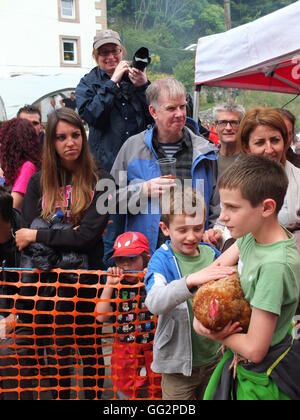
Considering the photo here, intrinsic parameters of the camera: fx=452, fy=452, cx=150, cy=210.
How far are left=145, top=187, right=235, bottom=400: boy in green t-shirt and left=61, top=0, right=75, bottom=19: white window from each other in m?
37.7

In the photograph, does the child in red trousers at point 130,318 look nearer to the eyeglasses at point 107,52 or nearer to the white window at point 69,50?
the eyeglasses at point 107,52

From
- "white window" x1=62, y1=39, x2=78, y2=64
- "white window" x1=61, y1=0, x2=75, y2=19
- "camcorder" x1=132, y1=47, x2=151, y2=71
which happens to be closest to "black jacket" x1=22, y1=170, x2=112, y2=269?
"camcorder" x1=132, y1=47, x2=151, y2=71

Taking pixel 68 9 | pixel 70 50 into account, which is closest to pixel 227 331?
pixel 70 50

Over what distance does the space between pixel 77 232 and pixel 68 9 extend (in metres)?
38.2

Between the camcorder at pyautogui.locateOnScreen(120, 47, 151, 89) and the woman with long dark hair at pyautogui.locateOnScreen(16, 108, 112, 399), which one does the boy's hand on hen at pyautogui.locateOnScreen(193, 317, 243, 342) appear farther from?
the camcorder at pyautogui.locateOnScreen(120, 47, 151, 89)

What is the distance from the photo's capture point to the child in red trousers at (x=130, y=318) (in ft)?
8.52

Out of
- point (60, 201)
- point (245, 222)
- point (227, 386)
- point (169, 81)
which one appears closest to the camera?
point (245, 222)

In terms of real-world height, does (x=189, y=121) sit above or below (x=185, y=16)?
below

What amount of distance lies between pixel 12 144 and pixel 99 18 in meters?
36.2

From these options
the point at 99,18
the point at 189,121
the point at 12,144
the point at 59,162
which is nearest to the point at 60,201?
the point at 59,162

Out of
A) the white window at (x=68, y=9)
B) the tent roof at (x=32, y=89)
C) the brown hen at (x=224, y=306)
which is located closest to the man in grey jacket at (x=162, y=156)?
the brown hen at (x=224, y=306)

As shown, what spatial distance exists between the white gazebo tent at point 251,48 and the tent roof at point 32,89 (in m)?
18.8

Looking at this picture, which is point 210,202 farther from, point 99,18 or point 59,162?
point 99,18

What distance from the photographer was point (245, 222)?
156 cm
